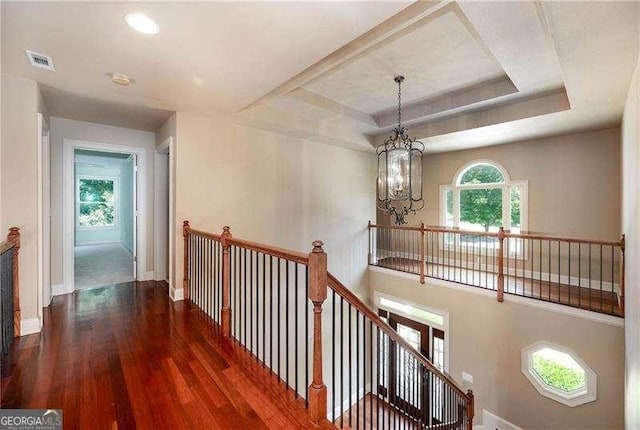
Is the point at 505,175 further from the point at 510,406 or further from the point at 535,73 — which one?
the point at 510,406

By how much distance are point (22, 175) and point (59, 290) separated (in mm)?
2115

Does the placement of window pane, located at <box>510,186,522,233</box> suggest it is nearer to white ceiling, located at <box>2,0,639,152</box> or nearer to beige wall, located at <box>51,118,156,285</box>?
white ceiling, located at <box>2,0,639,152</box>

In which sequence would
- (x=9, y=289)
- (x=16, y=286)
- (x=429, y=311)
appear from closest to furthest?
(x=9, y=289) → (x=16, y=286) → (x=429, y=311)

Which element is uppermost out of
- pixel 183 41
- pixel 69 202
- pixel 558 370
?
pixel 183 41

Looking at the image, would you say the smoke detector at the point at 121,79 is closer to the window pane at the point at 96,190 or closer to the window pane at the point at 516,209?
the window pane at the point at 516,209

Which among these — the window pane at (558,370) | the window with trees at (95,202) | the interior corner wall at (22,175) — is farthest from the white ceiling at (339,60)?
the window with trees at (95,202)

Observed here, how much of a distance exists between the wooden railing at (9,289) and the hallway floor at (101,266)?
1.84 m

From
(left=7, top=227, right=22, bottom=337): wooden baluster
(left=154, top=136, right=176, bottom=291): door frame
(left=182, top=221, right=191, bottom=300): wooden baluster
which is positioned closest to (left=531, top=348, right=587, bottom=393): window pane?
(left=182, top=221, right=191, bottom=300): wooden baluster

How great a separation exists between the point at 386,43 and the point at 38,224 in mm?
4001

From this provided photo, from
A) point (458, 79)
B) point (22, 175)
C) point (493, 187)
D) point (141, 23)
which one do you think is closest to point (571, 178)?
point (493, 187)

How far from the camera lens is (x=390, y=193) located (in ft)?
12.8

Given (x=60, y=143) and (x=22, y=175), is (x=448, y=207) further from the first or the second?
(x=60, y=143)

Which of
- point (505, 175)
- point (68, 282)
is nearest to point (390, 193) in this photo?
point (505, 175)

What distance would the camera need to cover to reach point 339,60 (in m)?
2.98
